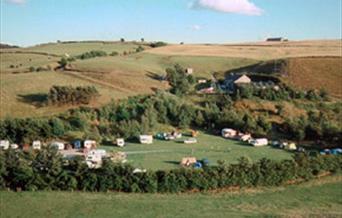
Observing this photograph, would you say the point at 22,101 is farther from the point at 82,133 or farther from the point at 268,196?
the point at 268,196

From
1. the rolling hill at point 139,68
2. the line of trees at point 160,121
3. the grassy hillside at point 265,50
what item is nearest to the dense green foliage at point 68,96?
the rolling hill at point 139,68

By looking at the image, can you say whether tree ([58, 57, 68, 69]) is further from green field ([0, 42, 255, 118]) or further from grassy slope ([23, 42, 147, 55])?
grassy slope ([23, 42, 147, 55])

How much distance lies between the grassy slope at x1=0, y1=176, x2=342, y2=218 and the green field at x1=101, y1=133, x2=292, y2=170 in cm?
508

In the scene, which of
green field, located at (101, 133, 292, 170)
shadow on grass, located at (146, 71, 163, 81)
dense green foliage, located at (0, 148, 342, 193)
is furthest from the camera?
shadow on grass, located at (146, 71, 163, 81)

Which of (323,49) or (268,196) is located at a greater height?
(323,49)

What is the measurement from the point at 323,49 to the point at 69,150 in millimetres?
57655

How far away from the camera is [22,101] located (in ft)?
168

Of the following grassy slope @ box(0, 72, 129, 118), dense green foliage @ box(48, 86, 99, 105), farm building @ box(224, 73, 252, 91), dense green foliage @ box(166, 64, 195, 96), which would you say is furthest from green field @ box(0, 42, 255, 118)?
farm building @ box(224, 73, 252, 91)

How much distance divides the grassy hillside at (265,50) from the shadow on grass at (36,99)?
36706 mm

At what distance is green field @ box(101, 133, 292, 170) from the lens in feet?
117

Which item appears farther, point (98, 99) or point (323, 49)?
point (323, 49)

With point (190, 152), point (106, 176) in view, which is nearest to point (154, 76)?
point (190, 152)

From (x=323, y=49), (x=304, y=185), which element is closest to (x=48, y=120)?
(x=304, y=185)

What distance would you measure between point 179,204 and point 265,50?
64824 millimetres
